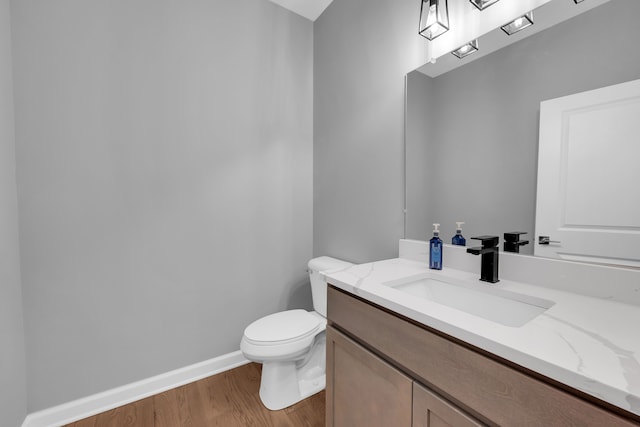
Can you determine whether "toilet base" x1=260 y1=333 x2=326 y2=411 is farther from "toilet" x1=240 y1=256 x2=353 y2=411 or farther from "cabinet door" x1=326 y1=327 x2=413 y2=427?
"cabinet door" x1=326 y1=327 x2=413 y2=427

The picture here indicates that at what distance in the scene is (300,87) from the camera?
2125 mm

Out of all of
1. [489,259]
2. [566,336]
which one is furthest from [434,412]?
[489,259]

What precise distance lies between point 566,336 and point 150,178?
190 centimetres

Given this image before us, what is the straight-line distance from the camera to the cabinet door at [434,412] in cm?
62

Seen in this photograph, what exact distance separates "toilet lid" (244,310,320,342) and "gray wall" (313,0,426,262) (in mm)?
503

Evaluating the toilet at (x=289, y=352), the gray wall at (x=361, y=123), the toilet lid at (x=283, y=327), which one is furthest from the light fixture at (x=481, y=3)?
the toilet lid at (x=283, y=327)

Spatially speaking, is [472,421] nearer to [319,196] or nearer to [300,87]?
[319,196]

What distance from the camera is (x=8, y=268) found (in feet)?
3.94

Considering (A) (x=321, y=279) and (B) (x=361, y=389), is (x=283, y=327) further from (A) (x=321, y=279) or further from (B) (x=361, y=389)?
(B) (x=361, y=389)

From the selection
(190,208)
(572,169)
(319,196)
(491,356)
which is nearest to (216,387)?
(190,208)

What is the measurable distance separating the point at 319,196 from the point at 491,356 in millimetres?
1674

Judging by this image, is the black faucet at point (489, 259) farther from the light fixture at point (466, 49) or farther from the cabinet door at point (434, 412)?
the light fixture at point (466, 49)

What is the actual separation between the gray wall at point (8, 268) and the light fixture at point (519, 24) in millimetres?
2121

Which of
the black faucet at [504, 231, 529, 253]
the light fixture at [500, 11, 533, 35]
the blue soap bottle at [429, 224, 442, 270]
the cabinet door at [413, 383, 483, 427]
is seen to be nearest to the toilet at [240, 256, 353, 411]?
the blue soap bottle at [429, 224, 442, 270]
